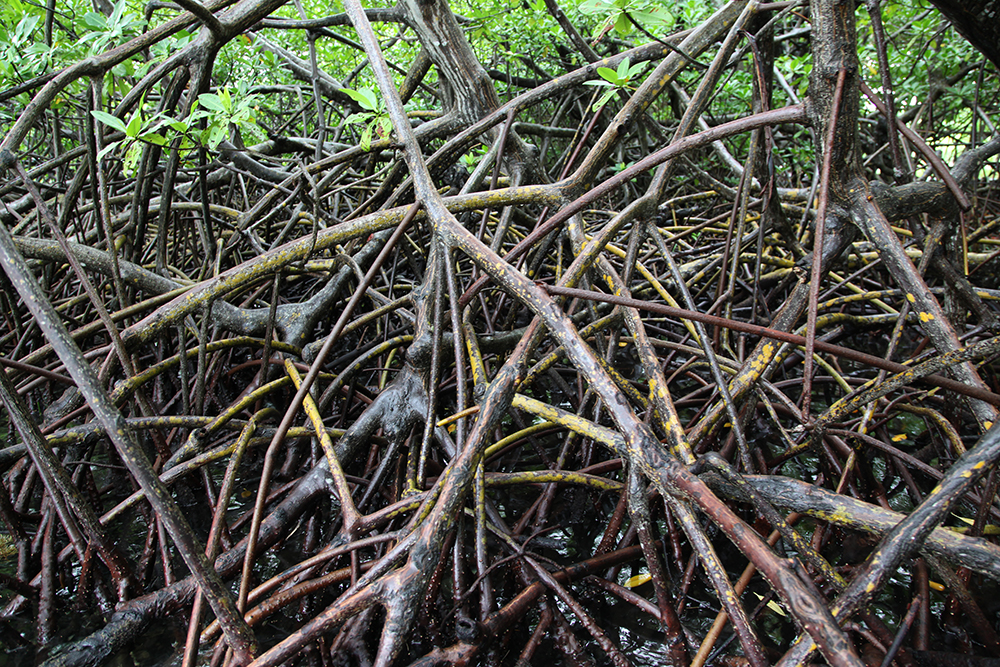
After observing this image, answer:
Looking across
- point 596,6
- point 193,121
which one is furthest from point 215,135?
point 596,6

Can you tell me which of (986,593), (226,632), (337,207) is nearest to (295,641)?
(226,632)

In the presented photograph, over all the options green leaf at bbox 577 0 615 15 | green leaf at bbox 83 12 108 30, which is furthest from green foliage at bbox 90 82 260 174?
green leaf at bbox 577 0 615 15

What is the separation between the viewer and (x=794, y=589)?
714mm

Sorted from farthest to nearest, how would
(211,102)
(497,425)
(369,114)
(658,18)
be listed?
(369,114), (211,102), (497,425), (658,18)

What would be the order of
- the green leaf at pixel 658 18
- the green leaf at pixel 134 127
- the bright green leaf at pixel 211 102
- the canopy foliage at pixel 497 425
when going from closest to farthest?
1. the canopy foliage at pixel 497 425
2. the green leaf at pixel 658 18
3. the green leaf at pixel 134 127
4. the bright green leaf at pixel 211 102

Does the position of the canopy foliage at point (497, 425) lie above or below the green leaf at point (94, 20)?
below

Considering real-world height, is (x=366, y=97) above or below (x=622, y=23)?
above

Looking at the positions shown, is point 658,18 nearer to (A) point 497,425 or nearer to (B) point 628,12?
(B) point 628,12

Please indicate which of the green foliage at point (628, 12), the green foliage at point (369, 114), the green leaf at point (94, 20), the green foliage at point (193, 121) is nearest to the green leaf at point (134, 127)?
the green foliage at point (193, 121)

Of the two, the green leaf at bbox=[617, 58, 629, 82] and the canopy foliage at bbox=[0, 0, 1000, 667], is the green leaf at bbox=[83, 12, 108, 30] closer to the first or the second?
the canopy foliage at bbox=[0, 0, 1000, 667]

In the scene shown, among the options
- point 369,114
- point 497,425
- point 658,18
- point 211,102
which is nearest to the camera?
point 658,18

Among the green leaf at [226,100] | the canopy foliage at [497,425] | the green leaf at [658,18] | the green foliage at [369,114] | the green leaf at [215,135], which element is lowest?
the canopy foliage at [497,425]

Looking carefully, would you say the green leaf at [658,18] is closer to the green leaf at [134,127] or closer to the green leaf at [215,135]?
the green leaf at [215,135]

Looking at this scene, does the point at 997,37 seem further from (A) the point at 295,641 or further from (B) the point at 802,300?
(A) the point at 295,641
